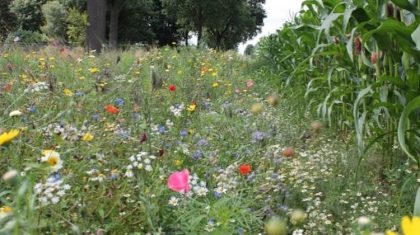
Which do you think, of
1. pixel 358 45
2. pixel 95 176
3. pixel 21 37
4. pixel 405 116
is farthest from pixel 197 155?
pixel 21 37

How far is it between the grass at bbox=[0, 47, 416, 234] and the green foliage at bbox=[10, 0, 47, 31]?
36.0 m

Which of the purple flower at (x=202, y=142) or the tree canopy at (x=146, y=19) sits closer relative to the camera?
the purple flower at (x=202, y=142)

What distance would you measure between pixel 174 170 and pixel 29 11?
38829mm

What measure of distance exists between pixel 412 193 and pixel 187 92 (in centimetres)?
232

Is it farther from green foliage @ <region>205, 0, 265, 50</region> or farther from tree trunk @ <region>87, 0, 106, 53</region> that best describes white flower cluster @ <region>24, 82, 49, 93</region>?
green foliage @ <region>205, 0, 265, 50</region>

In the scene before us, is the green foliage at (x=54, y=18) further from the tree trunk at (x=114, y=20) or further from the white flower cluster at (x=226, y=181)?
the white flower cluster at (x=226, y=181)

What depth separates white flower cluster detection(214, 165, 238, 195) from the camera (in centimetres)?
198

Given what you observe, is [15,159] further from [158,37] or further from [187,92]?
[158,37]

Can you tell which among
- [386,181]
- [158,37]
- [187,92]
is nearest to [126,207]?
[386,181]

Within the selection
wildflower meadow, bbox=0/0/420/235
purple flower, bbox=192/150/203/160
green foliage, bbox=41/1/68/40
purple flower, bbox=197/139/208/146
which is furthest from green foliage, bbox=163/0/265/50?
purple flower, bbox=192/150/203/160

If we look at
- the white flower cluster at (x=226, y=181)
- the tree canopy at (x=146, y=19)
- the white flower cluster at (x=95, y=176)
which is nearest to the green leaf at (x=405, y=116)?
the white flower cluster at (x=226, y=181)

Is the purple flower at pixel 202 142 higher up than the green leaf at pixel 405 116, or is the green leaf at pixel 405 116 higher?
the green leaf at pixel 405 116

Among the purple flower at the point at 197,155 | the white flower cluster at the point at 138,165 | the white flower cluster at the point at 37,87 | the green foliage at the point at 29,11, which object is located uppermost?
the green foliage at the point at 29,11

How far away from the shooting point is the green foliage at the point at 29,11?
3694 centimetres
